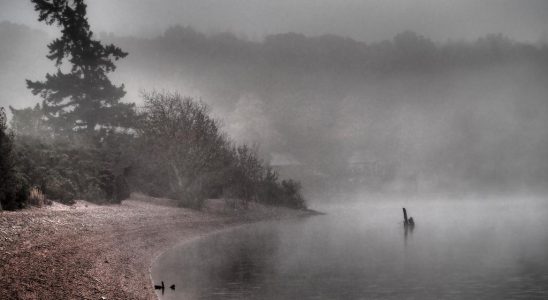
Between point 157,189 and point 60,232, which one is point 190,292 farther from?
point 157,189


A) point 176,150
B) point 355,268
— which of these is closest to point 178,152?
point 176,150

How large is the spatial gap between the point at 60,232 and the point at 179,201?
3304 cm

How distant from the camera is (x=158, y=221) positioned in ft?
142

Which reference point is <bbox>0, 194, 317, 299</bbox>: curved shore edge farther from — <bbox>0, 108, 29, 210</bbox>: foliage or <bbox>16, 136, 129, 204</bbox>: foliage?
<bbox>16, 136, 129, 204</bbox>: foliage

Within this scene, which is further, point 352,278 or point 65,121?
point 65,121

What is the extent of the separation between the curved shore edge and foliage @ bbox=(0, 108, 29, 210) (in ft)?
3.20

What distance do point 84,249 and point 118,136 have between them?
4183cm

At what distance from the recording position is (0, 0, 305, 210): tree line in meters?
48.0

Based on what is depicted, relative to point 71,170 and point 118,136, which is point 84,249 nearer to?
point 71,170

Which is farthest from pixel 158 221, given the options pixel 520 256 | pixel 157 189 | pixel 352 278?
pixel 520 256

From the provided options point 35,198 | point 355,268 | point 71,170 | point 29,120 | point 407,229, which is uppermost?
point 29,120

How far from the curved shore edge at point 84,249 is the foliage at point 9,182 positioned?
98cm

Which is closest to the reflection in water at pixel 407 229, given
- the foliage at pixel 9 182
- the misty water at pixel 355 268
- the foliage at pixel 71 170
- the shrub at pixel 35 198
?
the misty water at pixel 355 268

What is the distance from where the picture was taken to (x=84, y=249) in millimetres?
22656
